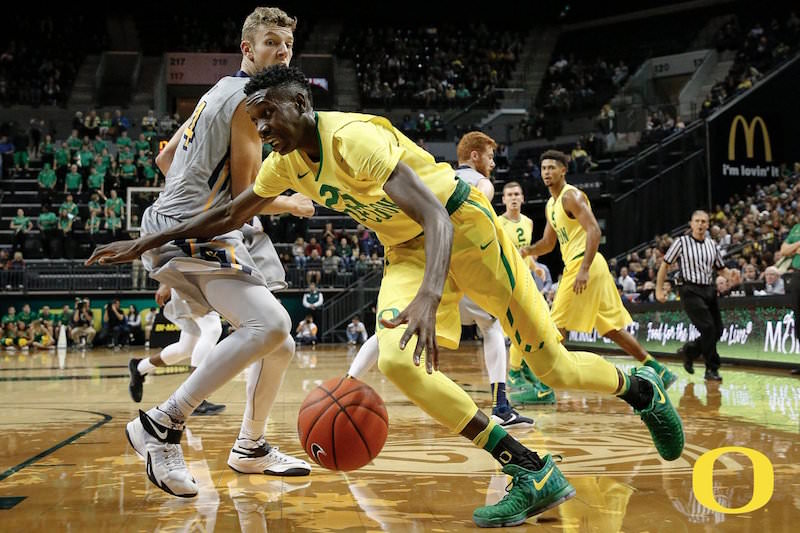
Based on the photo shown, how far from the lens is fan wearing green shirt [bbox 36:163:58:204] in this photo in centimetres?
2233

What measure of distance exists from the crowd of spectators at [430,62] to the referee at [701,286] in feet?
69.6

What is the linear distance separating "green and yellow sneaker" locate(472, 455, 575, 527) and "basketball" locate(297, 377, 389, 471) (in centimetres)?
49

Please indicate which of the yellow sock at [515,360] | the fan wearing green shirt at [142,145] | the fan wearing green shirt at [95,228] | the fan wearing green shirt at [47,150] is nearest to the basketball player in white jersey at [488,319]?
the yellow sock at [515,360]

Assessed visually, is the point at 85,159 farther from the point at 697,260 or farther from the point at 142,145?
the point at 697,260

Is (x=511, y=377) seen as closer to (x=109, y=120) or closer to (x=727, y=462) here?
(x=727, y=462)

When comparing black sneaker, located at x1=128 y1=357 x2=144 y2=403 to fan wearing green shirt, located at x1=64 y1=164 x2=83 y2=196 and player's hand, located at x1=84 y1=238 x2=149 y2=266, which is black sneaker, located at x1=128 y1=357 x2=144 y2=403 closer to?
player's hand, located at x1=84 y1=238 x2=149 y2=266

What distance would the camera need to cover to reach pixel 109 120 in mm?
26203

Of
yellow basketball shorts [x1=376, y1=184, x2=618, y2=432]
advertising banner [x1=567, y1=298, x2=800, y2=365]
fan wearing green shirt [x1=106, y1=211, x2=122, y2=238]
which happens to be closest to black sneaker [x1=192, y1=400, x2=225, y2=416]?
yellow basketball shorts [x1=376, y1=184, x2=618, y2=432]

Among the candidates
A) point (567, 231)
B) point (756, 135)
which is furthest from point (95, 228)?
point (756, 135)

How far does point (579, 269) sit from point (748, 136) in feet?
59.8

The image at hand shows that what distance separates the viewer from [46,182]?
22812 mm

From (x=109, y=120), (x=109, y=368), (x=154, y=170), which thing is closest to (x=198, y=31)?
(x=109, y=120)

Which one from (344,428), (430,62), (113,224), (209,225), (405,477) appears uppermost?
(430,62)

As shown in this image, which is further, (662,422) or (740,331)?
(740,331)
